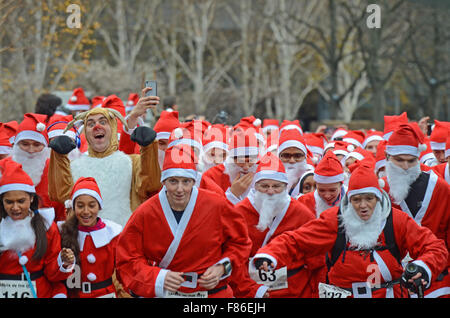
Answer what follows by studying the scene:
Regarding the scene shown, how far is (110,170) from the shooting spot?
6.67 metres

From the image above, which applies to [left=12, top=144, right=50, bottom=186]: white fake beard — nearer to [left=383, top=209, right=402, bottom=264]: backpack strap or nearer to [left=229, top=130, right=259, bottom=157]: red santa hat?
[left=229, top=130, right=259, bottom=157]: red santa hat

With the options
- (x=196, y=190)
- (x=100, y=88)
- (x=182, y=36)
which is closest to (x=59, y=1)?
(x=100, y=88)

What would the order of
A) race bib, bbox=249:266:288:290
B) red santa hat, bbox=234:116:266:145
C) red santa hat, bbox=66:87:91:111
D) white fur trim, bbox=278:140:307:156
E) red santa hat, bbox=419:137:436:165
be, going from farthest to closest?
red santa hat, bbox=66:87:91:111 → red santa hat, bbox=419:137:436:165 → red santa hat, bbox=234:116:266:145 → white fur trim, bbox=278:140:307:156 → race bib, bbox=249:266:288:290

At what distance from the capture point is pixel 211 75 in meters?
35.7

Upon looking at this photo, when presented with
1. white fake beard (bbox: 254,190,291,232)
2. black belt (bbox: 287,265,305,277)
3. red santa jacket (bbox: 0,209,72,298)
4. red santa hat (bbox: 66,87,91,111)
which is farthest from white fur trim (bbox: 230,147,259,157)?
red santa hat (bbox: 66,87,91,111)

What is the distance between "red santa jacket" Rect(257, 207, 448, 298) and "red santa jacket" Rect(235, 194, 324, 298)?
0.36 metres

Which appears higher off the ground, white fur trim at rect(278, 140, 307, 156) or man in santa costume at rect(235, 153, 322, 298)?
white fur trim at rect(278, 140, 307, 156)

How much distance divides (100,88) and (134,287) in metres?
21.7

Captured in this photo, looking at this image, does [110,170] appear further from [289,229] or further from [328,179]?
[328,179]

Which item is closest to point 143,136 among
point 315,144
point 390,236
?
point 390,236

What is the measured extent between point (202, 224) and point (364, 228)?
4.37 ft

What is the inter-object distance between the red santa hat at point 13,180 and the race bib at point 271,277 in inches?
76.8

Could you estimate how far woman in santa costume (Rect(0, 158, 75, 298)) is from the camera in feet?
18.5
